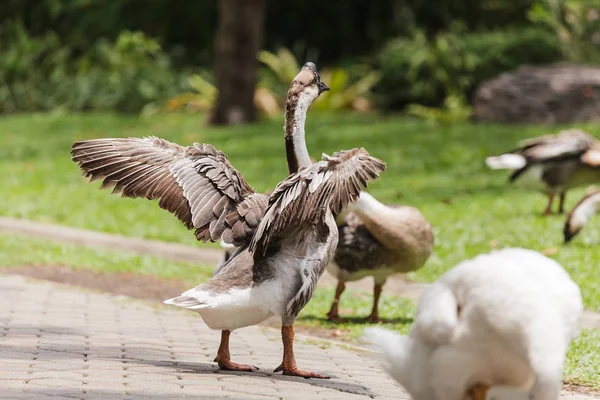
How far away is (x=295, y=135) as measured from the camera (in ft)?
19.8

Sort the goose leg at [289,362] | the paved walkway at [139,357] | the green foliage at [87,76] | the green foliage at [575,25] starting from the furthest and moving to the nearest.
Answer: the green foliage at [87,76]
the green foliage at [575,25]
the goose leg at [289,362]
the paved walkway at [139,357]

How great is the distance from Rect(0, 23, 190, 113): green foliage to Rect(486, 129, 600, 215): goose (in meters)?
12.6

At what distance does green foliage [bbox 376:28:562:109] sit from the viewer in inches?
818

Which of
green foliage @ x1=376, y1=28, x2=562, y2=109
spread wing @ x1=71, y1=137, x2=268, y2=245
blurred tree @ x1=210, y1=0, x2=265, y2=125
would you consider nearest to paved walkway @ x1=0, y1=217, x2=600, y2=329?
spread wing @ x1=71, y1=137, x2=268, y2=245

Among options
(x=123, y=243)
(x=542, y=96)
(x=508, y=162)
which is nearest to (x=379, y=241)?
(x=508, y=162)

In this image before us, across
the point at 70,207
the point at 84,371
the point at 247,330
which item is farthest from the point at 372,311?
the point at 70,207

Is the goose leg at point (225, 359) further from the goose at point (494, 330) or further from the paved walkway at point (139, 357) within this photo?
the goose at point (494, 330)

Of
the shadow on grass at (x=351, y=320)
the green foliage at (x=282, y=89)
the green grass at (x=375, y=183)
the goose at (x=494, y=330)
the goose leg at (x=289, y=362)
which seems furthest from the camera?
the green foliage at (x=282, y=89)

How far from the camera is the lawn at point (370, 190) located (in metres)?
9.83

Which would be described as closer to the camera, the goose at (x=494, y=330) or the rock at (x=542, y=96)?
the goose at (x=494, y=330)

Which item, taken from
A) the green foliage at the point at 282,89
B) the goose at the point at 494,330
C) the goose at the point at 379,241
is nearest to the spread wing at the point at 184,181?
the goose at the point at 379,241

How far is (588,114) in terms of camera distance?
715 inches

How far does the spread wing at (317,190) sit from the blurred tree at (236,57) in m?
14.3

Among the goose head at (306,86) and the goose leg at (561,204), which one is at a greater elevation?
the goose head at (306,86)
